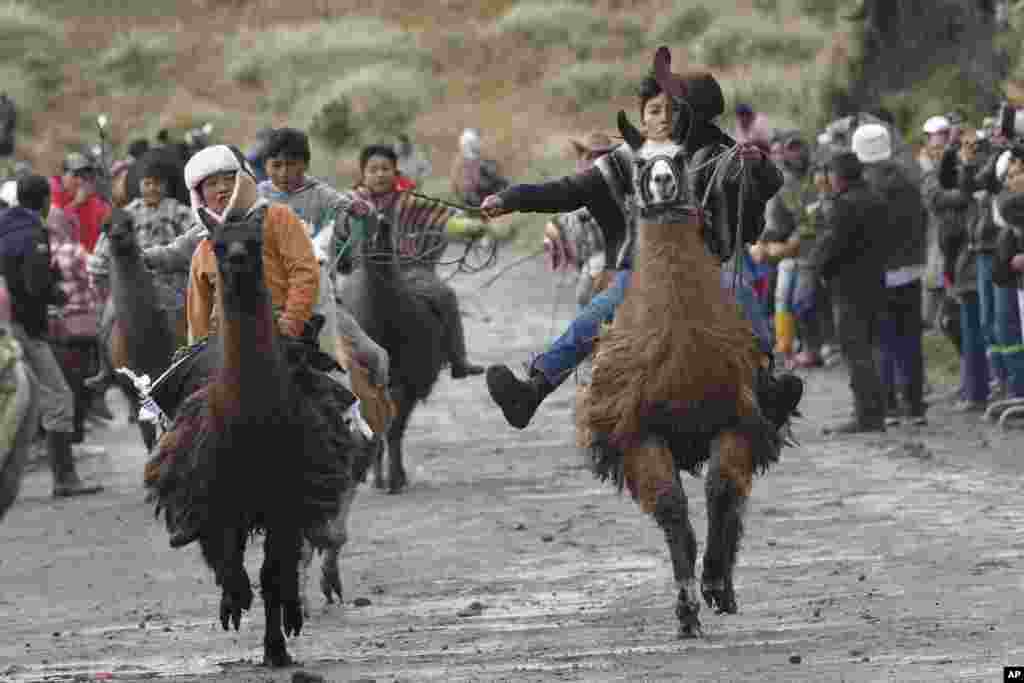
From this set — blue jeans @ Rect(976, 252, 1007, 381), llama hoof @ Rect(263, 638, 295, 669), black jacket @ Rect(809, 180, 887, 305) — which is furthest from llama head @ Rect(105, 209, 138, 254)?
llama hoof @ Rect(263, 638, 295, 669)

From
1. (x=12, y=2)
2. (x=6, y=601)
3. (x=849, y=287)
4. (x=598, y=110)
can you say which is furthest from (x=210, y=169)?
(x=12, y=2)

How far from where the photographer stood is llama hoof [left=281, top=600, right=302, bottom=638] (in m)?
10.3

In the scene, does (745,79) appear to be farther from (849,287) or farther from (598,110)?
(849,287)

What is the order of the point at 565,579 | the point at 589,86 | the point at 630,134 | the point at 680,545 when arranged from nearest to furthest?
the point at 680,545 < the point at 630,134 < the point at 565,579 < the point at 589,86

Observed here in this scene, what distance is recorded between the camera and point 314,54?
2421 inches

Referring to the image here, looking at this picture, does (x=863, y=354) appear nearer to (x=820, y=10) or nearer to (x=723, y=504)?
(x=723, y=504)

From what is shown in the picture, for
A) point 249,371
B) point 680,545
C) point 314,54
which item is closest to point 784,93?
point 314,54

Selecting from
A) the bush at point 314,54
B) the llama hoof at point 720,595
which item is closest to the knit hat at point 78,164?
the llama hoof at point 720,595

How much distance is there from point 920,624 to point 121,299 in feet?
26.3

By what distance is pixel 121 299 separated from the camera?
16828 millimetres

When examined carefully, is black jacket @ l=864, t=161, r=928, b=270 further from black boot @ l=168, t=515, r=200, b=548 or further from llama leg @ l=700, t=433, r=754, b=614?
black boot @ l=168, t=515, r=200, b=548

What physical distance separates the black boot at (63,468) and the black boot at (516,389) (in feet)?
22.8

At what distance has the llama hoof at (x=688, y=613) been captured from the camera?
1029 cm

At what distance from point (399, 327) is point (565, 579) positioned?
4514mm
